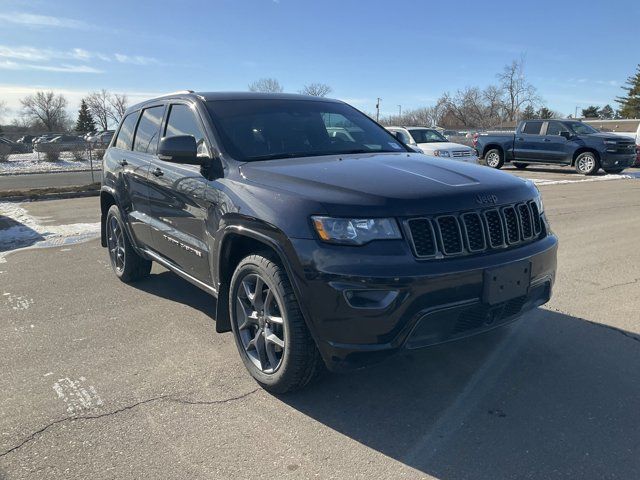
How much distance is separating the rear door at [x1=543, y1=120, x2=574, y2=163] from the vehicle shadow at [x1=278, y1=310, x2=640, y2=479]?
16.5 metres

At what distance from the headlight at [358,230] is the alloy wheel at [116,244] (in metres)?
3.41

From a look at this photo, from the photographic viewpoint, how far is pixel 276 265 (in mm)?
3037

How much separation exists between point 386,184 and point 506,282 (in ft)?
2.80

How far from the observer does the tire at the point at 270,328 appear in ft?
9.65

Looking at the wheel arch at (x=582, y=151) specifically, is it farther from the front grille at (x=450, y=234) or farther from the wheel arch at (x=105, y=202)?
the front grille at (x=450, y=234)

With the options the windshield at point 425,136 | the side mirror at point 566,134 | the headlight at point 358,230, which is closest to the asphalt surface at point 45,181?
the windshield at point 425,136

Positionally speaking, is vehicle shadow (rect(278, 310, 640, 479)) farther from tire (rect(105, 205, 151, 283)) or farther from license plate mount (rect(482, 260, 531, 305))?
tire (rect(105, 205, 151, 283))

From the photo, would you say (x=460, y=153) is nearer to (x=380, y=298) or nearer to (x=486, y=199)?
(x=486, y=199)

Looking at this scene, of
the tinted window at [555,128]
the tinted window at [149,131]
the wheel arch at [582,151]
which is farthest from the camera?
the tinted window at [555,128]

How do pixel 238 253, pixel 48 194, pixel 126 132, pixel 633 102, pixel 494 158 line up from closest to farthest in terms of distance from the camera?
1. pixel 238 253
2. pixel 126 132
3. pixel 48 194
4. pixel 494 158
5. pixel 633 102

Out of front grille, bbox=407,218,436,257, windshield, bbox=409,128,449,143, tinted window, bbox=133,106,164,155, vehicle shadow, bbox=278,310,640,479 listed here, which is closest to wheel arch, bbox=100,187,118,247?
tinted window, bbox=133,106,164,155

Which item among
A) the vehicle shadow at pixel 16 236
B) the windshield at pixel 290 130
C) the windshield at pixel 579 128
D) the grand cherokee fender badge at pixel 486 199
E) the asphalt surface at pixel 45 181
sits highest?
the windshield at pixel 579 128

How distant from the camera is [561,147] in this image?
1889 cm

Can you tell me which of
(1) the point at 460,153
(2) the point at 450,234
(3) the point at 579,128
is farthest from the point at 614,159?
(2) the point at 450,234
